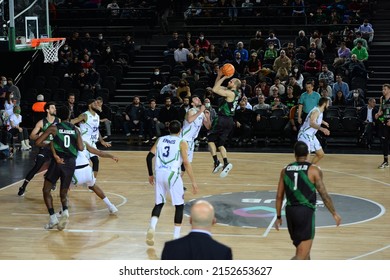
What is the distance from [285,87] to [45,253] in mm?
13424

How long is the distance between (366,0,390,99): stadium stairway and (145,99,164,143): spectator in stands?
6891mm

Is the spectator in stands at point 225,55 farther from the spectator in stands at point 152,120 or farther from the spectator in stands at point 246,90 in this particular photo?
the spectator in stands at point 152,120

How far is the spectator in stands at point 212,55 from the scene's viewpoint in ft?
81.5

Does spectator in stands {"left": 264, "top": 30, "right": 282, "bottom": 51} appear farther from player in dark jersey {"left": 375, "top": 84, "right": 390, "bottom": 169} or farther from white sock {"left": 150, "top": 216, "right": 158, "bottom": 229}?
white sock {"left": 150, "top": 216, "right": 158, "bottom": 229}

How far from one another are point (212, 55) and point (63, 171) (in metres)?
14.0

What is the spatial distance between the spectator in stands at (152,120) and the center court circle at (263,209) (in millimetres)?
7529

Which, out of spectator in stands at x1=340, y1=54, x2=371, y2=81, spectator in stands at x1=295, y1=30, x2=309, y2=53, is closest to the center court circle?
spectator in stands at x1=340, y1=54, x2=371, y2=81

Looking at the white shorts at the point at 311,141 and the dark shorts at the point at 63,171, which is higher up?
the dark shorts at the point at 63,171

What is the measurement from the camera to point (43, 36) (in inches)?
876

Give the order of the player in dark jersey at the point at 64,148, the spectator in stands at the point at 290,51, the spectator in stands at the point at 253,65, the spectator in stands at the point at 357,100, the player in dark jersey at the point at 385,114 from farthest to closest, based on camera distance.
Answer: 1. the spectator in stands at the point at 290,51
2. the spectator in stands at the point at 253,65
3. the spectator in stands at the point at 357,100
4. the player in dark jersey at the point at 385,114
5. the player in dark jersey at the point at 64,148

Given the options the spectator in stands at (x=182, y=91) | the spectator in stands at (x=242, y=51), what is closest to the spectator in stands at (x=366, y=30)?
the spectator in stands at (x=242, y=51)

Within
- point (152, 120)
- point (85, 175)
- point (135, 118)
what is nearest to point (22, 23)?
point (135, 118)

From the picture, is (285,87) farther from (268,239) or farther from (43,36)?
(268,239)
